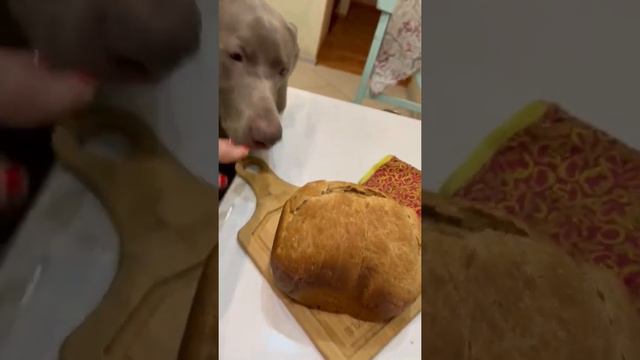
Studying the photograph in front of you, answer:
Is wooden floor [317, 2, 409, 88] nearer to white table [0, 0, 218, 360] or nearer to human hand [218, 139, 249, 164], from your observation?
human hand [218, 139, 249, 164]

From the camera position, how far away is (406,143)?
3.01 ft

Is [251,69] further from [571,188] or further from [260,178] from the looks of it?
[571,188]

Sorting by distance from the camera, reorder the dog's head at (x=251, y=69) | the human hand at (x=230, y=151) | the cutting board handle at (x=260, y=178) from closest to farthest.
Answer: the dog's head at (x=251, y=69)
the human hand at (x=230, y=151)
the cutting board handle at (x=260, y=178)

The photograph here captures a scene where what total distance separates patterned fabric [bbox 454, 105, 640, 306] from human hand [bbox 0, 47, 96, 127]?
0.10 m

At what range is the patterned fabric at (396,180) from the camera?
0.79 m

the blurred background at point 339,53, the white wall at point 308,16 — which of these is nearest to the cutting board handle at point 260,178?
the white wall at point 308,16

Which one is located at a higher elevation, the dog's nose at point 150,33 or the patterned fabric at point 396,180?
the dog's nose at point 150,33

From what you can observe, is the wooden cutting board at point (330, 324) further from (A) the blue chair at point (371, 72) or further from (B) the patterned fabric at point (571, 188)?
(B) the patterned fabric at point (571, 188)

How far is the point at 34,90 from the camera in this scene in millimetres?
142

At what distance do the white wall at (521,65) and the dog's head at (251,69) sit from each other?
415mm

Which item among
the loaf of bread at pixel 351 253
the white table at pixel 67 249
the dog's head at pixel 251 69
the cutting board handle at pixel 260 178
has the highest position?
the white table at pixel 67 249

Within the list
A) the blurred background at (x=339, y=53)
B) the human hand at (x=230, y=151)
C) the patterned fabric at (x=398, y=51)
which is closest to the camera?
the human hand at (x=230, y=151)

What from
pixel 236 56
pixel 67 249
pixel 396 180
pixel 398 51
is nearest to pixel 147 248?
pixel 67 249

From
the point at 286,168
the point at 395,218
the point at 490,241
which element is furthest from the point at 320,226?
the point at 490,241
